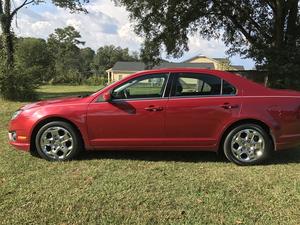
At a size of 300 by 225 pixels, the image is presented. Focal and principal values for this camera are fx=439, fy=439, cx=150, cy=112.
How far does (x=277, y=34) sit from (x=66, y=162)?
15.0 meters

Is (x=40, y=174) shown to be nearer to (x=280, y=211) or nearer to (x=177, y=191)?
(x=177, y=191)

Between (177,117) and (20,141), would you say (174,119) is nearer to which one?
(177,117)

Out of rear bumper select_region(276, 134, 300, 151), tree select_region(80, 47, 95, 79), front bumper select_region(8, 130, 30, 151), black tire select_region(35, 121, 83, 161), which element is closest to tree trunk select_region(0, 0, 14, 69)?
front bumper select_region(8, 130, 30, 151)

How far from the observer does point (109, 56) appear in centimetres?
12019

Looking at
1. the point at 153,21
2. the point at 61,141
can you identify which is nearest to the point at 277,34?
the point at 153,21

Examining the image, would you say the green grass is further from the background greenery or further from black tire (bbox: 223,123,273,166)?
the background greenery

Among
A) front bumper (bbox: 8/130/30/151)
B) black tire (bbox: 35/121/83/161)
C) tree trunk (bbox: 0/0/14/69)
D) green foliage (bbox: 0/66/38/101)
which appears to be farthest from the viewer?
tree trunk (bbox: 0/0/14/69)

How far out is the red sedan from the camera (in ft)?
21.9

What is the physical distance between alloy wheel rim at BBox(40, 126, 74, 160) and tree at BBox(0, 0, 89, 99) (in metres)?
12.1

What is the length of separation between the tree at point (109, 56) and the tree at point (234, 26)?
302 ft

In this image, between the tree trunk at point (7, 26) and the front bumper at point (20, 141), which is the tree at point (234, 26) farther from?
the front bumper at point (20, 141)

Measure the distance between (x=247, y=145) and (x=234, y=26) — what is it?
55.7 ft

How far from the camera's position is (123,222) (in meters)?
4.52

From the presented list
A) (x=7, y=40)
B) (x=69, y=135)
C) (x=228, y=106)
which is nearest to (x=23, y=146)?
(x=69, y=135)
